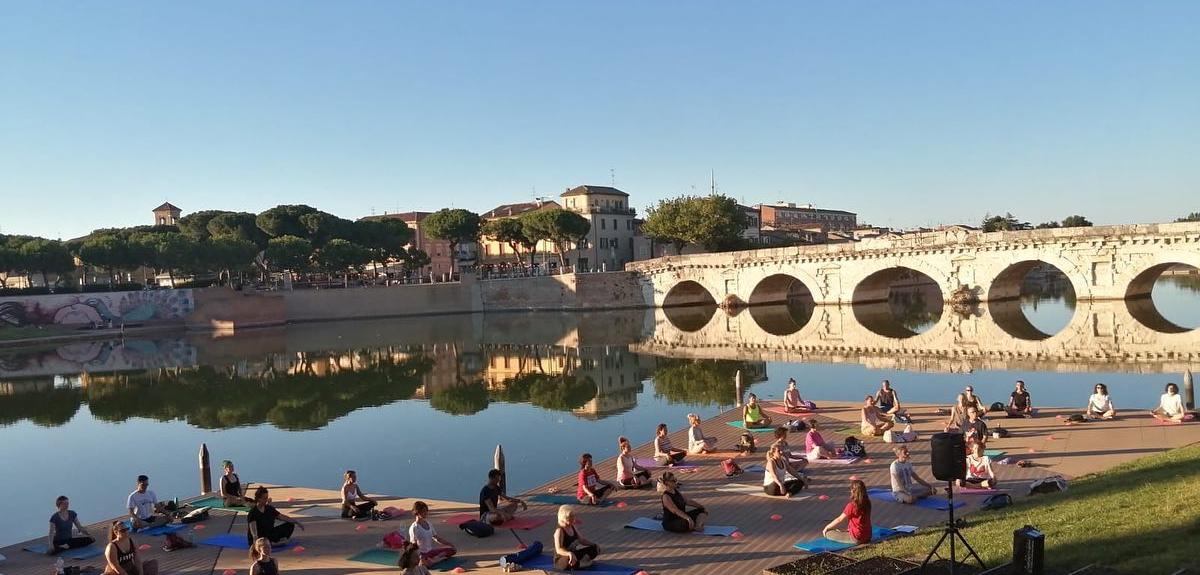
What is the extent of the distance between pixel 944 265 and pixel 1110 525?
5278cm

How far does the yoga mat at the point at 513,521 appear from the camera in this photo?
14.2 m

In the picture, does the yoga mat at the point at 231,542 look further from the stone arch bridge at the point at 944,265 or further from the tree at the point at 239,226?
the tree at the point at 239,226

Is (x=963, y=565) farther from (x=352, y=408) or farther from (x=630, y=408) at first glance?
(x=352, y=408)

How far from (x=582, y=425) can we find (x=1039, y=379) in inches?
612

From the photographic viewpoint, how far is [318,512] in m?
16.1

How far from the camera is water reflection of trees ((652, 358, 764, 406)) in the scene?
97.0ft

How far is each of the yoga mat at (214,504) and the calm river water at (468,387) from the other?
9.50ft

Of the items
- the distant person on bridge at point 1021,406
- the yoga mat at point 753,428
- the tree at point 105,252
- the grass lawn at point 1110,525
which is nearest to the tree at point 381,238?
the tree at point 105,252

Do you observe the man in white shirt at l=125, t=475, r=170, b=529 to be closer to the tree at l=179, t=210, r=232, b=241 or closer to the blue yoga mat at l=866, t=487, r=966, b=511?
the blue yoga mat at l=866, t=487, r=966, b=511

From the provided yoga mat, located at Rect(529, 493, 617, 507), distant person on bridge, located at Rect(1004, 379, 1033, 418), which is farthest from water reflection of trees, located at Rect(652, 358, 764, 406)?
yoga mat, located at Rect(529, 493, 617, 507)

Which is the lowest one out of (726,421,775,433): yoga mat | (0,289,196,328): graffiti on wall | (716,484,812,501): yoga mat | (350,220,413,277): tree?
(716,484,812,501): yoga mat

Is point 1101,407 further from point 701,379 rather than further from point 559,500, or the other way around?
point 701,379

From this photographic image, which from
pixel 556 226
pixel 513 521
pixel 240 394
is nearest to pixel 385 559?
pixel 513 521

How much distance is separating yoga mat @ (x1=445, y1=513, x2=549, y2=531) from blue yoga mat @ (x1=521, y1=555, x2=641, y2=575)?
6.22 ft
